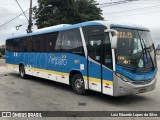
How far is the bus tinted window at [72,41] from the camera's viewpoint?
444 inches

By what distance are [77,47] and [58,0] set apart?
963 inches

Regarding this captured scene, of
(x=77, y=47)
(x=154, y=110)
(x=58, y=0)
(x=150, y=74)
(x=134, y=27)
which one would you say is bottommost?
(x=154, y=110)

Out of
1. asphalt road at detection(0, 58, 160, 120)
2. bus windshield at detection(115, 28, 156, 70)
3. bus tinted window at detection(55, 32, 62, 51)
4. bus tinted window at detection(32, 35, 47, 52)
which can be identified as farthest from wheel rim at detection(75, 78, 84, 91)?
bus tinted window at detection(32, 35, 47, 52)

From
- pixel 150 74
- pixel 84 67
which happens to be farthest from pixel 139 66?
pixel 84 67

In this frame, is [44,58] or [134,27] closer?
[134,27]

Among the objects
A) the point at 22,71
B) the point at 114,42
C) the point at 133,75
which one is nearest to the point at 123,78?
the point at 133,75

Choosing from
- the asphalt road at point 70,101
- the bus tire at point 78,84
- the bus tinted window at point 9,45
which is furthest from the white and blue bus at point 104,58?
the bus tinted window at point 9,45

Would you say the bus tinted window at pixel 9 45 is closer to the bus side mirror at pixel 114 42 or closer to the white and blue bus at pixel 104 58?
the white and blue bus at pixel 104 58

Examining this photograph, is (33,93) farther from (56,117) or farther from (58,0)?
(58,0)

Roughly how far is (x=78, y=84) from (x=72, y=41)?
75.0 inches

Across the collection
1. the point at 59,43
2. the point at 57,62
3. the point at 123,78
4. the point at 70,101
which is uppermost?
the point at 59,43

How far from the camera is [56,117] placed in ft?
25.4

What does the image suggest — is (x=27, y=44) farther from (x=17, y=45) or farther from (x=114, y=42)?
(x=114, y=42)

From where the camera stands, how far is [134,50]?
9.74 metres
